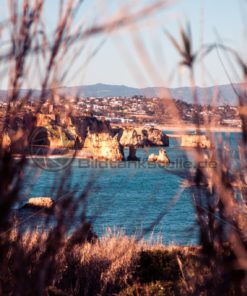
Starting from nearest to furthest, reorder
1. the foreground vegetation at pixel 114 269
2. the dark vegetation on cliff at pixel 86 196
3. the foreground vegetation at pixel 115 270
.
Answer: the dark vegetation on cliff at pixel 86 196, the foreground vegetation at pixel 114 269, the foreground vegetation at pixel 115 270

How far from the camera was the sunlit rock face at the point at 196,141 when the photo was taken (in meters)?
2.01

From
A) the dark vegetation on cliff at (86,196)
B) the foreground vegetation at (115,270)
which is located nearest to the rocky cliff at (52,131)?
the dark vegetation on cliff at (86,196)

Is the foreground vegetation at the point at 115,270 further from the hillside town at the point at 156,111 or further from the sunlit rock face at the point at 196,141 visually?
the sunlit rock face at the point at 196,141

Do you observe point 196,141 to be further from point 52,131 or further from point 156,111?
point 52,131

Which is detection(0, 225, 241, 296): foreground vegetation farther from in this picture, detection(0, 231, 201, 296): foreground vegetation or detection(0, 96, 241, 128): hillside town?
detection(0, 96, 241, 128): hillside town

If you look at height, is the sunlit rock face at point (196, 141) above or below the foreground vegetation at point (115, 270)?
above

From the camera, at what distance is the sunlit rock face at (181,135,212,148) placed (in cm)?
201

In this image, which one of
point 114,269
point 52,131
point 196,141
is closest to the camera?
point 196,141

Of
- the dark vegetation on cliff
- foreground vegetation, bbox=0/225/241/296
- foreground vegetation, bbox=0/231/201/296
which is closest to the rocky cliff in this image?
the dark vegetation on cliff

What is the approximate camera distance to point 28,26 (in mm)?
2047

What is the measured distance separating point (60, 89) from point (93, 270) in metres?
5.77

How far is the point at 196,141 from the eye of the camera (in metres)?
2.08

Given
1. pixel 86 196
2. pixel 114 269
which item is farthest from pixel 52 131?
pixel 114 269

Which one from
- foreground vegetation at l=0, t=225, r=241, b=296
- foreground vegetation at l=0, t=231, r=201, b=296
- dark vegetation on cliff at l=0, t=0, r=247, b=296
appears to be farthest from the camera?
foreground vegetation at l=0, t=231, r=201, b=296
